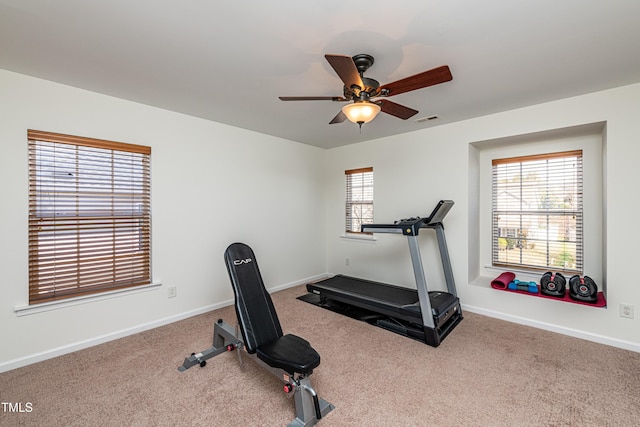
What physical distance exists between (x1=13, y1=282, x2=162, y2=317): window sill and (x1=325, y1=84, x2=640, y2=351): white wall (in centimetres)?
306

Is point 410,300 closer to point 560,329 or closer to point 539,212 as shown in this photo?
point 560,329

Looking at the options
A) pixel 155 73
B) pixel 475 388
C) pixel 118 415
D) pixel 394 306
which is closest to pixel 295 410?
pixel 118 415

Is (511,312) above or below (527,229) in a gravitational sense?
below

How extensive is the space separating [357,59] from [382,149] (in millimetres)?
2497

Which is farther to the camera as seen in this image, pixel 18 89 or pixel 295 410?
pixel 18 89

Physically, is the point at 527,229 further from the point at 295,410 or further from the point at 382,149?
the point at 295,410

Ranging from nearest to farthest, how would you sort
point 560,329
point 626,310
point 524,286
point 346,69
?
point 346,69, point 626,310, point 560,329, point 524,286

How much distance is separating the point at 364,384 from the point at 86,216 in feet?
9.83

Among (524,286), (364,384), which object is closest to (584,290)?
(524,286)

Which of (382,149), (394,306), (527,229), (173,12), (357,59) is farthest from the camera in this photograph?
(382,149)

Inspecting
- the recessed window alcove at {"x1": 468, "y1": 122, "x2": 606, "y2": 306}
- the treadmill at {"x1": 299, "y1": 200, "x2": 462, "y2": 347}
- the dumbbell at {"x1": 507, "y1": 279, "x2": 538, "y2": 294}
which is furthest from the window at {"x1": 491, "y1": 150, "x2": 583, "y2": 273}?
the treadmill at {"x1": 299, "y1": 200, "x2": 462, "y2": 347}

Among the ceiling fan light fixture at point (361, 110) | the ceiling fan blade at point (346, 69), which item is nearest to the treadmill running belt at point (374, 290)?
the ceiling fan light fixture at point (361, 110)

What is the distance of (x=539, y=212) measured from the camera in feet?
11.3

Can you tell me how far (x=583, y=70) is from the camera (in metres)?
2.29
